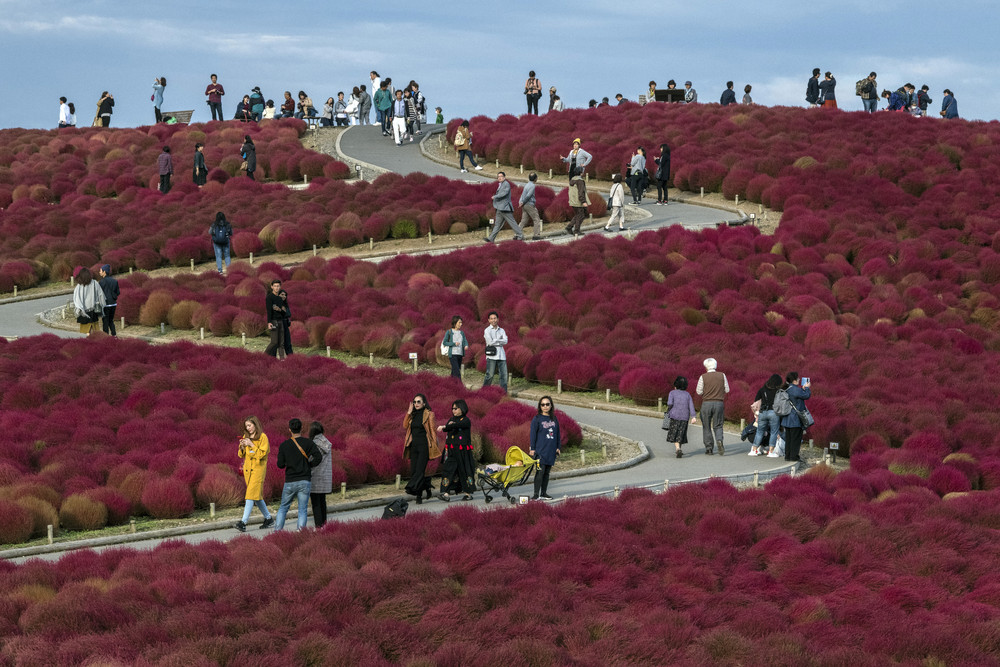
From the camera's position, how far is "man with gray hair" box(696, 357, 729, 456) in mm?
21109

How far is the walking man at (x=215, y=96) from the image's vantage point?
175ft

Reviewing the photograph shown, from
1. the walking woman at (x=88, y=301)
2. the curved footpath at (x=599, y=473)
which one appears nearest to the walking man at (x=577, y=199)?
the curved footpath at (x=599, y=473)

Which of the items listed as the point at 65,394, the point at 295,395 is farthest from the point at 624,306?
the point at 65,394

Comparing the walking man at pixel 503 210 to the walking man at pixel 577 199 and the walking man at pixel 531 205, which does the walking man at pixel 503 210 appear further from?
the walking man at pixel 577 199

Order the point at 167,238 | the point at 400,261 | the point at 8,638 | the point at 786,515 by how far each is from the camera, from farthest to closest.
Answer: the point at 167,238 → the point at 400,261 → the point at 786,515 → the point at 8,638

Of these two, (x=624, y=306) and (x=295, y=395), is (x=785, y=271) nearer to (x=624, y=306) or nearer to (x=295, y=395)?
(x=624, y=306)

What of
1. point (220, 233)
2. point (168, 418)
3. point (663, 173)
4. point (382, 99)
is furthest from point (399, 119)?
point (168, 418)

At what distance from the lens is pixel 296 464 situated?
15.9m

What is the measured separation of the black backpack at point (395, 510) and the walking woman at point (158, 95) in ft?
137

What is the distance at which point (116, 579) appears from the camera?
44.8 feet

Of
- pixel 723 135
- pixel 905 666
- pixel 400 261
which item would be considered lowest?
pixel 905 666

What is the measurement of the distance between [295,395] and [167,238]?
16.5 meters

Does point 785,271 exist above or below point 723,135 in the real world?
below

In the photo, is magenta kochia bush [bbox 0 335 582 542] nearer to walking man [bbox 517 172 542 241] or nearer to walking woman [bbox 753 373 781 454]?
walking woman [bbox 753 373 781 454]
